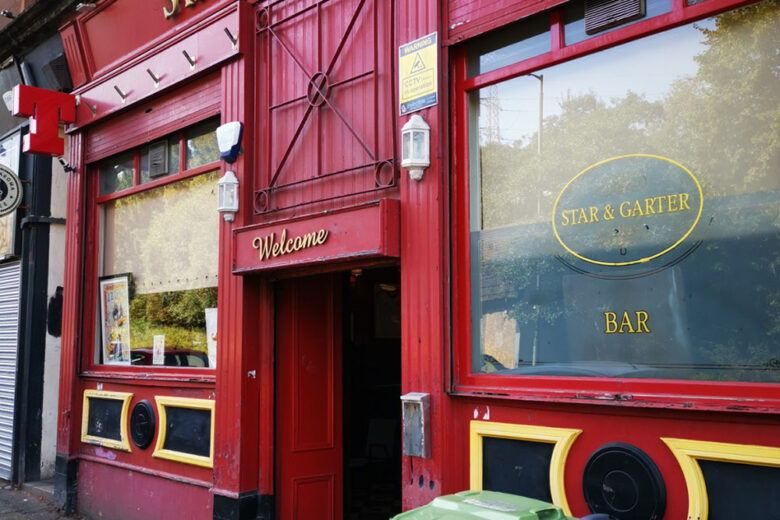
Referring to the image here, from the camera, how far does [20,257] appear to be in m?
10.1

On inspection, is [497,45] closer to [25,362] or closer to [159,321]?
[159,321]

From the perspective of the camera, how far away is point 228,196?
686cm

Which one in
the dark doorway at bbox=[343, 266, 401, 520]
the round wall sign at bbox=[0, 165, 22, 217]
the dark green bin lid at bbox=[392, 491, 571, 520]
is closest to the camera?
the dark green bin lid at bbox=[392, 491, 571, 520]

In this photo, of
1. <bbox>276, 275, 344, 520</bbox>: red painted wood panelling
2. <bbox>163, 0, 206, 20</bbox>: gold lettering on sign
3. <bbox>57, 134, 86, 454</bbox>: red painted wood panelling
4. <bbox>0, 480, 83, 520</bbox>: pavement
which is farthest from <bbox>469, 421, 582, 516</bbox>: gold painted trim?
<bbox>57, 134, 86, 454</bbox>: red painted wood panelling

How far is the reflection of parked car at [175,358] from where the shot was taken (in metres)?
7.50

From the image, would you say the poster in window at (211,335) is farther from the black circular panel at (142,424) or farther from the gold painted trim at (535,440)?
the gold painted trim at (535,440)

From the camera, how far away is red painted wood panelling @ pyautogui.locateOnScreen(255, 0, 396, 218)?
5.91 m

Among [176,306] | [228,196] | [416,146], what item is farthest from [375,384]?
[416,146]

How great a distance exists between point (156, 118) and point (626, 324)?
5853mm

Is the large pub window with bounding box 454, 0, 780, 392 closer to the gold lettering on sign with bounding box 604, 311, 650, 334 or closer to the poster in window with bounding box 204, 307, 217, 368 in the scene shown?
the gold lettering on sign with bounding box 604, 311, 650, 334

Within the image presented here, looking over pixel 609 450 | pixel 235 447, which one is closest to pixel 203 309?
pixel 235 447

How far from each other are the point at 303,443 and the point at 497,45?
12.7ft

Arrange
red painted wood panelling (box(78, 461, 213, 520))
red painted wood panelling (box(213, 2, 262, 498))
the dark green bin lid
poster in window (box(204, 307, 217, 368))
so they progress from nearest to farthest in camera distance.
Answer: the dark green bin lid
red painted wood panelling (box(213, 2, 262, 498))
red painted wood panelling (box(78, 461, 213, 520))
poster in window (box(204, 307, 217, 368))

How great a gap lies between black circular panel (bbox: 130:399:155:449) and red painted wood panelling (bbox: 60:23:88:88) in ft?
13.9
